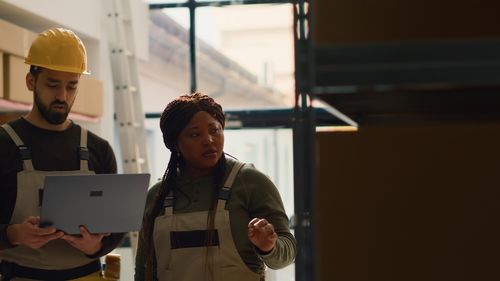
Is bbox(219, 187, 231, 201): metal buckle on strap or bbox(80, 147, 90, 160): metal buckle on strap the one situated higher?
bbox(80, 147, 90, 160): metal buckle on strap

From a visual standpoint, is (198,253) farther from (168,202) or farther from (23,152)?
(23,152)

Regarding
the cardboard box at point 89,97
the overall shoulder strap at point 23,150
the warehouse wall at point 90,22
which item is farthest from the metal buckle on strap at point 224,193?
the cardboard box at point 89,97

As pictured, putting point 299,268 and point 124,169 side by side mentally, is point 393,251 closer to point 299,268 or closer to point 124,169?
point 299,268

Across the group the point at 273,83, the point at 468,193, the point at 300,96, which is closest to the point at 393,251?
the point at 468,193

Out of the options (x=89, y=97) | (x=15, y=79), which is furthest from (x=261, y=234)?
(x=89, y=97)

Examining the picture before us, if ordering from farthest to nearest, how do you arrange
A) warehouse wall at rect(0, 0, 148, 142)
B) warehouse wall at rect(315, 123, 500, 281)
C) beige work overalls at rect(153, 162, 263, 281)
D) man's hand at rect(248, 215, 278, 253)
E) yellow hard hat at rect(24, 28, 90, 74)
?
1. warehouse wall at rect(0, 0, 148, 142)
2. yellow hard hat at rect(24, 28, 90, 74)
3. beige work overalls at rect(153, 162, 263, 281)
4. man's hand at rect(248, 215, 278, 253)
5. warehouse wall at rect(315, 123, 500, 281)

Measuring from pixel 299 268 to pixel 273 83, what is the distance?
6615 mm

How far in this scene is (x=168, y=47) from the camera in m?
7.71

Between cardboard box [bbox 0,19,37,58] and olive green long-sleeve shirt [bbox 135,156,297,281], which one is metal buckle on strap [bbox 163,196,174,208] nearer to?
olive green long-sleeve shirt [bbox 135,156,297,281]

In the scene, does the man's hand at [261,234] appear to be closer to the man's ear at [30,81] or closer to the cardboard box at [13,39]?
the man's ear at [30,81]

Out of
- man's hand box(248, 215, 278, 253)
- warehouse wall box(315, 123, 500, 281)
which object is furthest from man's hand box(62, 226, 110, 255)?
warehouse wall box(315, 123, 500, 281)

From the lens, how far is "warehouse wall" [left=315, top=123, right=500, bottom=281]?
977 mm

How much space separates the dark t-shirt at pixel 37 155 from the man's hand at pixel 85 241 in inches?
2.3

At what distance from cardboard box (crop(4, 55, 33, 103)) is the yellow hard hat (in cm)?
138
